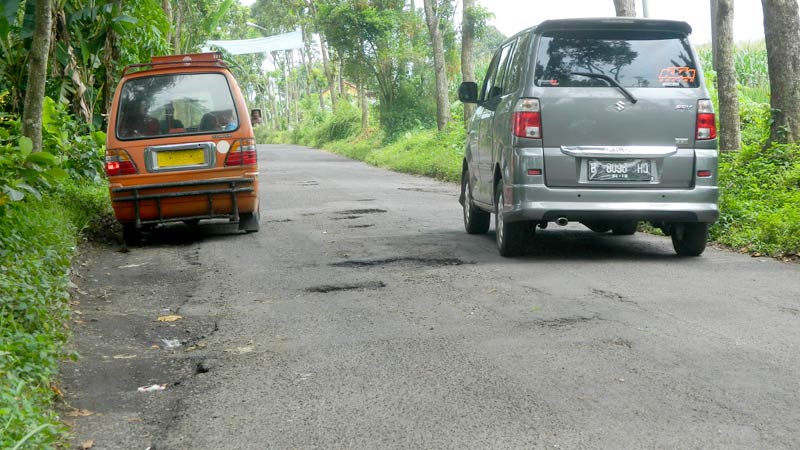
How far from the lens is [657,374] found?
494 centimetres

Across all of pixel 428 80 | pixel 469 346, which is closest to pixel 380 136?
pixel 428 80

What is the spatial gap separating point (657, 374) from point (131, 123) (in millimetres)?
7799

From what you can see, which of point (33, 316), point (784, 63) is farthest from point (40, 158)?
point (784, 63)

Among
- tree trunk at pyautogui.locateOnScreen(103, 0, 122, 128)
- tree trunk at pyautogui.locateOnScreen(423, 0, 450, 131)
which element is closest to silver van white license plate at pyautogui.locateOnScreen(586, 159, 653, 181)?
tree trunk at pyautogui.locateOnScreen(103, 0, 122, 128)

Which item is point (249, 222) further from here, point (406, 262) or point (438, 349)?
point (438, 349)

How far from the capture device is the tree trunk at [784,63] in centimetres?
1216

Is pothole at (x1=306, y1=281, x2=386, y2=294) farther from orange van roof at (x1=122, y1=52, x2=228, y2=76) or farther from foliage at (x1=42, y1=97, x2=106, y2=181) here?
foliage at (x1=42, y1=97, x2=106, y2=181)

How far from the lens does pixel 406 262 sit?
29.2ft

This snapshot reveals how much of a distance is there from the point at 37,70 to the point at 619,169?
5.61 metres

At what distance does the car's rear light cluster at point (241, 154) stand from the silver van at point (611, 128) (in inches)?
147

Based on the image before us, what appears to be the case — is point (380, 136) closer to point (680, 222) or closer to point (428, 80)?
point (428, 80)

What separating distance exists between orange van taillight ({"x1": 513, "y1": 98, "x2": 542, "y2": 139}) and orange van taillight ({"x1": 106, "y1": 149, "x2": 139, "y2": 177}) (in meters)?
4.63

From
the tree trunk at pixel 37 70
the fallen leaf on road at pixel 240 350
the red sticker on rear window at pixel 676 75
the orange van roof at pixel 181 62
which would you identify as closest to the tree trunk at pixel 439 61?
the orange van roof at pixel 181 62

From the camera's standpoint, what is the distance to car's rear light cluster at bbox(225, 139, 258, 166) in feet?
36.9
